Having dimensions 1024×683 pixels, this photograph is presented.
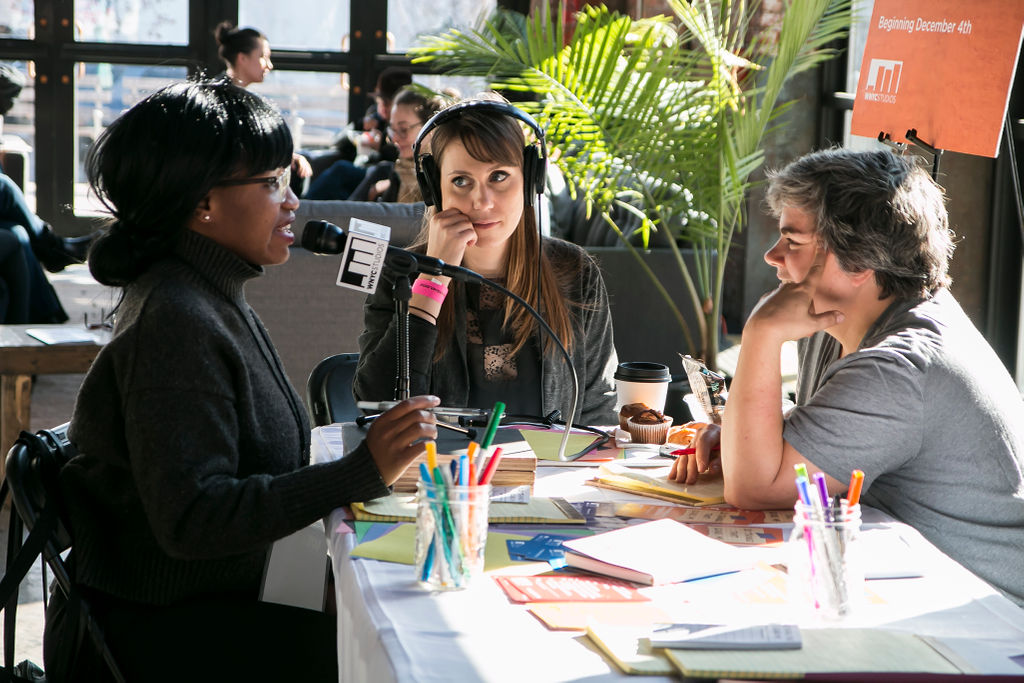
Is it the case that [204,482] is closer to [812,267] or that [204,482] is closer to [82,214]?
[812,267]

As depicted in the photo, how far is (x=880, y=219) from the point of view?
158cm

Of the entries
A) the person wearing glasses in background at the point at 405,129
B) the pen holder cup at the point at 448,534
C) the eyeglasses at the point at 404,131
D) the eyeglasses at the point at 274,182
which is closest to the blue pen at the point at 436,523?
the pen holder cup at the point at 448,534

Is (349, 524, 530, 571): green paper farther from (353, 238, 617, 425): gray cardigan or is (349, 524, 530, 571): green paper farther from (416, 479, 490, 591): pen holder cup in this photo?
(353, 238, 617, 425): gray cardigan

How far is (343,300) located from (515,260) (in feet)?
6.71

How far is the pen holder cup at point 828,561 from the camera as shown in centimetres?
106

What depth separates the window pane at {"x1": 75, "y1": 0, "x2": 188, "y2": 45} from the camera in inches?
325

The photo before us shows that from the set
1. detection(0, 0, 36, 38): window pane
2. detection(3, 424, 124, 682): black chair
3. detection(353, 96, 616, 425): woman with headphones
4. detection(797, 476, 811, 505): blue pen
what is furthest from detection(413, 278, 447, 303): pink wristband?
detection(0, 0, 36, 38): window pane

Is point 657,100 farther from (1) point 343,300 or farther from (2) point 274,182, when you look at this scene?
(2) point 274,182

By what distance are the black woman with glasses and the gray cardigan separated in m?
0.49

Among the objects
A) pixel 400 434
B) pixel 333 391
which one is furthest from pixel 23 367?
pixel 400 434

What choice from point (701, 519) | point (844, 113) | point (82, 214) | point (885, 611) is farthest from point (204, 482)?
point (82, 214)

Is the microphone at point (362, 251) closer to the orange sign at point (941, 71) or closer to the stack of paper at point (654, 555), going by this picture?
the stack of paper at point (654, 555)

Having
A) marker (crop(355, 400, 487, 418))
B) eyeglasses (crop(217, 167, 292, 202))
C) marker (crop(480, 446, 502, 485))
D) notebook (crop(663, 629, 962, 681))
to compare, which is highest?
eyeglasses (crop(217, 167, 292, 202))

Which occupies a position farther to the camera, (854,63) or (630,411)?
(854,63)
